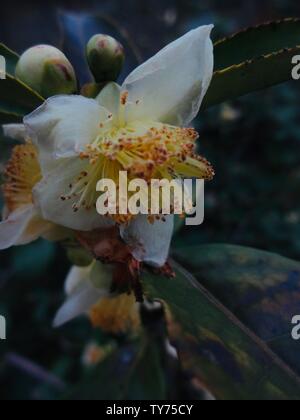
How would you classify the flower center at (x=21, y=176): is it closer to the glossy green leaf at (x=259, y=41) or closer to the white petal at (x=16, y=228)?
the white petal at (x=16, y=228)

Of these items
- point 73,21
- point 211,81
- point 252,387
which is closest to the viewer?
point 252,387

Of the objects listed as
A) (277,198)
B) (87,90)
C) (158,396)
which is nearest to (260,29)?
(87,90)

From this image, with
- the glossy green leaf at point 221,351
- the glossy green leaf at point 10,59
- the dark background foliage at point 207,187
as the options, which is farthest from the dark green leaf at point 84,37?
the glossy green leaf at point 221,351

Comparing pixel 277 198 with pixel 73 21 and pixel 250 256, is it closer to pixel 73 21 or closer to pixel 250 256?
pixel 73 21

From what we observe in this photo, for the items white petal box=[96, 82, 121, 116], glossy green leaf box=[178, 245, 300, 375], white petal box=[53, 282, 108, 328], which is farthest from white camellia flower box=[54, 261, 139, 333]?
white petal box=[96, 82, 121, 116]

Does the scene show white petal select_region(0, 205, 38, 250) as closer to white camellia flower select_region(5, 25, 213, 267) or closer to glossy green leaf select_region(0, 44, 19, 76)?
white camellia flower select_region(5, 25, 213, 267)

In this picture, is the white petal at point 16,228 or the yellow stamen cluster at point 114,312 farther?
the yellow stamen cluster at point 114,312

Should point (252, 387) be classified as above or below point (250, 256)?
below

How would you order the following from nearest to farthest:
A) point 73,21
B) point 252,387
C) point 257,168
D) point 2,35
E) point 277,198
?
point 252,387, point 73,21, point 277,198, point 257,168, point 2,35
